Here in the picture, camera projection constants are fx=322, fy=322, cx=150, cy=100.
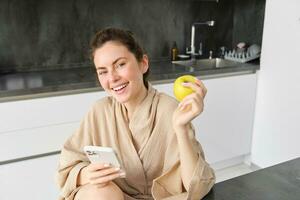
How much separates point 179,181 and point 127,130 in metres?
0.31

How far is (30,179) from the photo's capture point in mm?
1891

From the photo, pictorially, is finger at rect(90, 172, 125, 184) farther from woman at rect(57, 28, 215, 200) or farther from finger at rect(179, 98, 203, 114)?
finger at rect(179, 98, 203, 114)

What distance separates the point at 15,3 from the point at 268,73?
73.0 inches

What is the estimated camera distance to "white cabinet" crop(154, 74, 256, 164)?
93.4 inches

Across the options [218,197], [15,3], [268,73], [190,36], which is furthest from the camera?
[190,36]

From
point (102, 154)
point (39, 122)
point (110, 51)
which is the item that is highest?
point (110, 51)

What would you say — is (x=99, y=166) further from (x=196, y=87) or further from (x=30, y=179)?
(x=30, y=179)

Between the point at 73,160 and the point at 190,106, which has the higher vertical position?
the point at 190,106

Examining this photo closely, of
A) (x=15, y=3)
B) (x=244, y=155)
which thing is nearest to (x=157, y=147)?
(x=15, y=3)

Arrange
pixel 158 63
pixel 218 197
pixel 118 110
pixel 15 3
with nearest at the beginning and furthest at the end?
pixel 218 197 < pixel 118 110 < pixel 15 3 < pixel 158 63

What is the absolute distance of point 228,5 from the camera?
2928 millimetres

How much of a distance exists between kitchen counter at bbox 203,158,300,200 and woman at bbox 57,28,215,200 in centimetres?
18

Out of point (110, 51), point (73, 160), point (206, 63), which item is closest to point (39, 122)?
point (73, 160)

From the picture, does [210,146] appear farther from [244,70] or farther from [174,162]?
[174,162]
